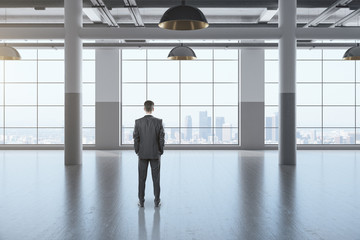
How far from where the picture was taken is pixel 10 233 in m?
5.89

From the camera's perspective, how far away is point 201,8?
1847cm

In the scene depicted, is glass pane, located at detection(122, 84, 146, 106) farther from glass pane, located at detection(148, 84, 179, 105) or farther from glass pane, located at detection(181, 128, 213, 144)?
glass pane, located at detection(181, 128, 213, 144)

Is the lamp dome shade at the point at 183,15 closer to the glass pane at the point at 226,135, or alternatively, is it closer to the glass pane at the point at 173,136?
the glass pane at the point at 226,135

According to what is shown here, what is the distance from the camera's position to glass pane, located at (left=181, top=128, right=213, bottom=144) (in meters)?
25.1

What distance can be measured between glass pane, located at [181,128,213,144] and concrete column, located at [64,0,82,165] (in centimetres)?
1025

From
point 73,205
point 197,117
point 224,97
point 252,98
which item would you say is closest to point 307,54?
point 224,97

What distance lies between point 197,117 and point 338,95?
10375mm

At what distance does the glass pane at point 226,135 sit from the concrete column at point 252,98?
1.04m

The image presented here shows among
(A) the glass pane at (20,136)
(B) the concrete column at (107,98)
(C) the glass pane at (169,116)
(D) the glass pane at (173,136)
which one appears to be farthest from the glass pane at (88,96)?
(D) the glass pane at (173,136)

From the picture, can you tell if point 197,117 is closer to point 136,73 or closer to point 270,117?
point 270,117

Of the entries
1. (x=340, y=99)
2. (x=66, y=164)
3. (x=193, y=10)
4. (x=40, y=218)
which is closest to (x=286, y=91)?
Result: (x=193, y=10)

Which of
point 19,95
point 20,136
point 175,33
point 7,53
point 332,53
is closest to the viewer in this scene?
point 175,33

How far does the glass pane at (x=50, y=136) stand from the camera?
82.6ft

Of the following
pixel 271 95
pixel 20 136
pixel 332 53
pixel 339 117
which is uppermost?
pixel 332 53
